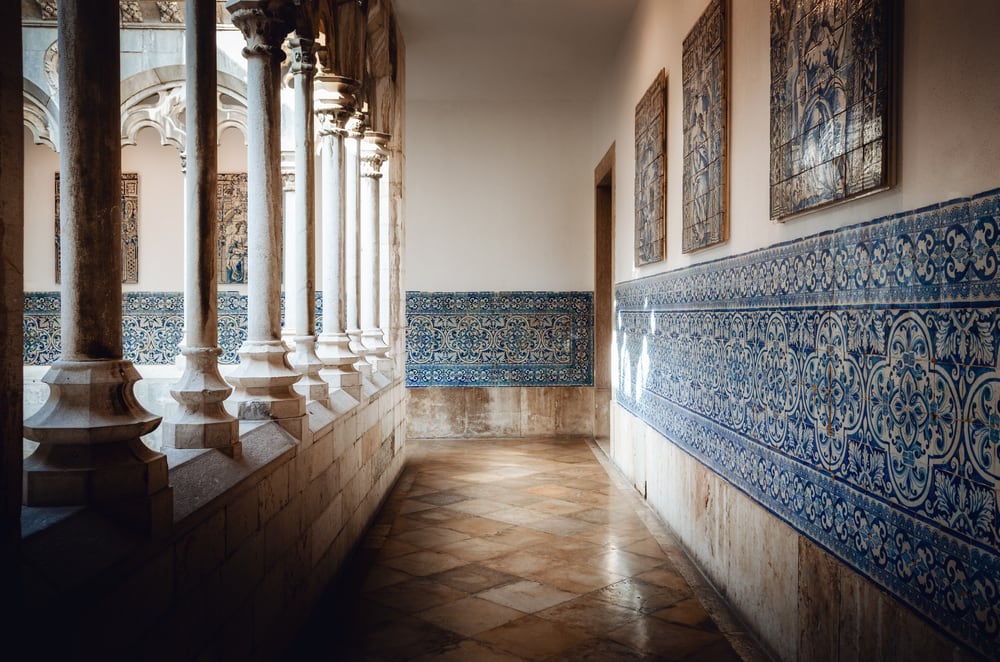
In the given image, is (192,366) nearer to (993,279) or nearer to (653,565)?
(993,279)

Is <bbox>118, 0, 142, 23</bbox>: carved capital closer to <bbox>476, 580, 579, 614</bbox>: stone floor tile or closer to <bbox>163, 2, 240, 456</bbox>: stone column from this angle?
<bbox>163, 2, 240, 456</bbox>: stone column

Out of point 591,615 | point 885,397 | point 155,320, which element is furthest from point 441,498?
point 155,320

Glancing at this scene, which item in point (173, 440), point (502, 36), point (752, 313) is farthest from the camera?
point (502, 36)

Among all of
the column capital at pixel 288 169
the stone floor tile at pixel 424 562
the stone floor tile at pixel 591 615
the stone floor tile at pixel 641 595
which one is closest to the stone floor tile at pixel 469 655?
the stone floor tile at pixel 591 615

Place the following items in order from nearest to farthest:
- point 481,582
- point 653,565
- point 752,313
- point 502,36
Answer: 1. point 752,313
2. point 481,582
3. point 653,565
4. point 502,36

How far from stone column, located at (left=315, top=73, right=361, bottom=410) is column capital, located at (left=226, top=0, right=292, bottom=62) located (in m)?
1.47

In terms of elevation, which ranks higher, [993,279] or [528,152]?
[528,152]

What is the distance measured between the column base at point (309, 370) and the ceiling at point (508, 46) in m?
3.58

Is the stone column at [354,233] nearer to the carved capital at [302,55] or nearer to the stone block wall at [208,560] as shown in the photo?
the carved capital at [302,55]

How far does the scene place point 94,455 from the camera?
1735 millimetres

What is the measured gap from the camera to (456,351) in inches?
353

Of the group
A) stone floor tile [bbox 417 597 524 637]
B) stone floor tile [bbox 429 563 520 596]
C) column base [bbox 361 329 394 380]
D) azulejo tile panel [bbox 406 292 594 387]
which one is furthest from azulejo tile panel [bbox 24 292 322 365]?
stone floor tile [bbox 417 597 524 637]

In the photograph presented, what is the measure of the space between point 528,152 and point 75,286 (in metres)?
7.66

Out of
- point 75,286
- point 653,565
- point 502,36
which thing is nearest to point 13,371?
point 75,286
